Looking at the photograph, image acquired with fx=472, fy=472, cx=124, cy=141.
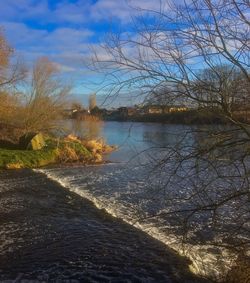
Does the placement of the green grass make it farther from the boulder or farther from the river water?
the river water

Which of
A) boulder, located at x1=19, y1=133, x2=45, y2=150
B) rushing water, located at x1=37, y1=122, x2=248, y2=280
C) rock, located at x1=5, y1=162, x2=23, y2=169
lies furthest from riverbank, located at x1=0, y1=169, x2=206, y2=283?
boulder, located at x1=19, y1=133, x2=45, y2=150

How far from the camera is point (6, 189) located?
17062 mm

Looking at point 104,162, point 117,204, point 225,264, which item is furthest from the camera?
point 104,162

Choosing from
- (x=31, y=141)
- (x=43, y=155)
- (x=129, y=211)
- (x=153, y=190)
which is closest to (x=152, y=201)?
(x=129, y=211)

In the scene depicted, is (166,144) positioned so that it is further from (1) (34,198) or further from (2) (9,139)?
(2) (9,139)

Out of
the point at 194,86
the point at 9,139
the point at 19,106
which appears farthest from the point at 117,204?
the point at 19,106

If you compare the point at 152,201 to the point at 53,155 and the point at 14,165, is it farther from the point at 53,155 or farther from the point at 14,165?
the point at 53,155

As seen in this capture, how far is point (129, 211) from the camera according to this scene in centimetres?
1314

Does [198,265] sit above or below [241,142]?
below

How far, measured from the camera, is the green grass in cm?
2444

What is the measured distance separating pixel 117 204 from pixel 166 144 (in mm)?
7567

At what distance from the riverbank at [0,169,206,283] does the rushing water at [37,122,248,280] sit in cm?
43

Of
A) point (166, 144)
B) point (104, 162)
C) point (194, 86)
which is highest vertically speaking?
point (194, 86)

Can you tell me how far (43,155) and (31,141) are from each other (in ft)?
5.35
